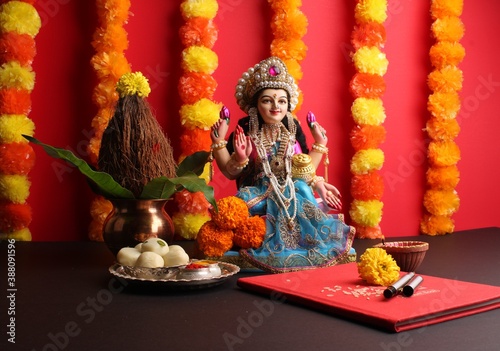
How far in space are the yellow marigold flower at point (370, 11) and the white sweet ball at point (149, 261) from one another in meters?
2.17

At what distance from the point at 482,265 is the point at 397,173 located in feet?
4.35

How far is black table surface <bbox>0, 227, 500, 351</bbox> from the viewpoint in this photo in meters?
1.49

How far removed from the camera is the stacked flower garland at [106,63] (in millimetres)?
3324

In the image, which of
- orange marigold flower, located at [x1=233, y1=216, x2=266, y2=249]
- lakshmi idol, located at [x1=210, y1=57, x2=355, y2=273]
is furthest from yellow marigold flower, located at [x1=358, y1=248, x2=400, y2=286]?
orange marigold flower, located at [x1=233, y1=216, x2=266, y2=249]

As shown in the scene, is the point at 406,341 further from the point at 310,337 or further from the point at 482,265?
the point at 482,265

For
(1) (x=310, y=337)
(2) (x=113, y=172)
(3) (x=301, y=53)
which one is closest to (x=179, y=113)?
(3) (x=301, y=53)

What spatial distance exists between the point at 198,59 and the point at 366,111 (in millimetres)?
1006

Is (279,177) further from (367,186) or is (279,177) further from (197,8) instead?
(197,8)

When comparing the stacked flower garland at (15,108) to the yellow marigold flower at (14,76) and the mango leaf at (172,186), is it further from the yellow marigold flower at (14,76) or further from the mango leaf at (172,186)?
the mango leaf at (172,186)

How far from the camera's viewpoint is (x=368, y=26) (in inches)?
143

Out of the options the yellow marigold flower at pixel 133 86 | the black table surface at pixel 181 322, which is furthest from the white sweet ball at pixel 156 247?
the yellow marigold flower at pixel 133 86

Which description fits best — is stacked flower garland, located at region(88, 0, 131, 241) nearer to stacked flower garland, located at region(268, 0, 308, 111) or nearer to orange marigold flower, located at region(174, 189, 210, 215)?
orange marigold flower, located at region(174, 189, 210, 215)

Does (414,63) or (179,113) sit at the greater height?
(414,63)

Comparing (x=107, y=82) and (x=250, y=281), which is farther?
(x=107, y=82)
